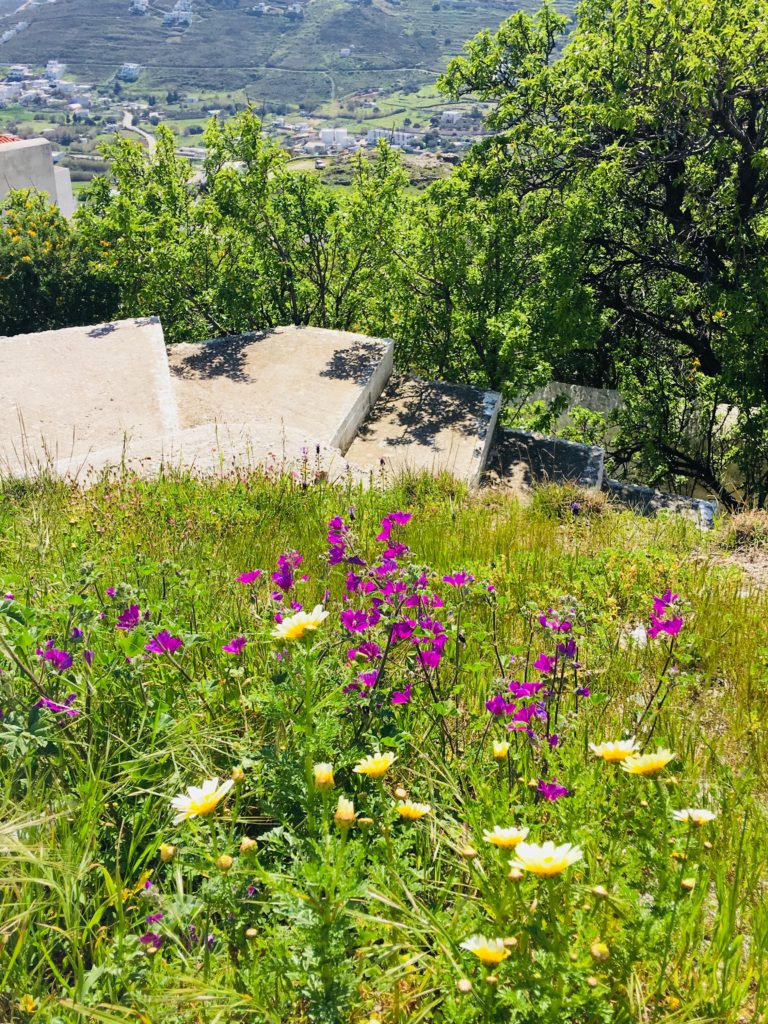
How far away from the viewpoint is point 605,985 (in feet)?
5.33

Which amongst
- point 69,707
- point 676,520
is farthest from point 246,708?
point 676,520

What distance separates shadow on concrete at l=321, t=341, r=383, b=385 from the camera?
9719mm

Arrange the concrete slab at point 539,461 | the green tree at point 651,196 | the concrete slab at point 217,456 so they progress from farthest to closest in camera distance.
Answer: the green tree at point 651,196 → the concrete slab at point 539,461 → the concrete slab at point 217,456

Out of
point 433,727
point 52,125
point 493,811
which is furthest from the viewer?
point 52,125

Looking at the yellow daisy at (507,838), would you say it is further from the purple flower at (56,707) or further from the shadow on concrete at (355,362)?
the shadow on concrete at (355,362)

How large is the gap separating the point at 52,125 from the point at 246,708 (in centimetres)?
20130

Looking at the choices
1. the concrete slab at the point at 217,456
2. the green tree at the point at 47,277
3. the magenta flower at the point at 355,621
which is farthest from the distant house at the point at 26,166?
the magenta flower at the point at 355,621

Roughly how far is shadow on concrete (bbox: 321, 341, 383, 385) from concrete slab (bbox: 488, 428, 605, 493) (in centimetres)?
190

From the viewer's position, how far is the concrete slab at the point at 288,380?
8.71 meters

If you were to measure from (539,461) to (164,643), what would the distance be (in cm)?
790

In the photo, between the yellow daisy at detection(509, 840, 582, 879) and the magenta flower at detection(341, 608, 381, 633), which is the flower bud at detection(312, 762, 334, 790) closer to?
the yellow daisy at detection(509, 840, 582, 879)

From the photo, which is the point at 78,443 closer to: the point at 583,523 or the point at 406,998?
the point at 583,523

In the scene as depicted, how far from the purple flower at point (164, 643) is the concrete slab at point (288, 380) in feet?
18.5

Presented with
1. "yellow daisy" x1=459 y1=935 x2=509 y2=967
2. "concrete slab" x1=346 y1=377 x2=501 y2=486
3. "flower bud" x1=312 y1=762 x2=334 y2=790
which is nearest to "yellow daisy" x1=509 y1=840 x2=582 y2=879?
"yellow daisy" x1=459 y1=935 x2=509 y2=967
